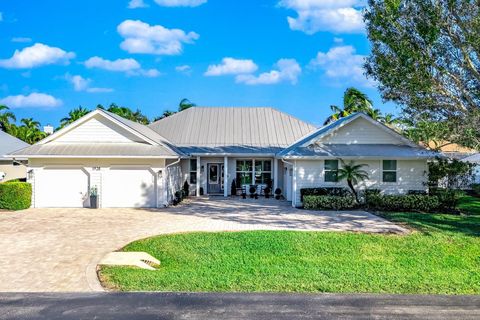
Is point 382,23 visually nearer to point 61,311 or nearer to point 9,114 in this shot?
point 61,311

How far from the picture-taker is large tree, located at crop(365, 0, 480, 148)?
14.9 m

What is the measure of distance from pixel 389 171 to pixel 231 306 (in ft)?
52.6

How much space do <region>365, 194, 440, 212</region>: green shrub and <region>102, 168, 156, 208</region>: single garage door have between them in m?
11.8

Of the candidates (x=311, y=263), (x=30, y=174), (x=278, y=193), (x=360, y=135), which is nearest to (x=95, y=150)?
(x=30, y=174)

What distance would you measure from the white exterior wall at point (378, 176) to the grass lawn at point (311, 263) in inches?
241

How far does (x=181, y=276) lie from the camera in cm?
→ 912

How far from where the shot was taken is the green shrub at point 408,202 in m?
19.1

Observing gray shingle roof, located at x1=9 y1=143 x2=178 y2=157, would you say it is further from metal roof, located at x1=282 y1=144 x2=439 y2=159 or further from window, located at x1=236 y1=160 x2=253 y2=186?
window, located at x1=236 y1=160 x2=253 y2=186

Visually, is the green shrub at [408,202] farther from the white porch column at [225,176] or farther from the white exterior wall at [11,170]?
the white exterior wall at [11,170]

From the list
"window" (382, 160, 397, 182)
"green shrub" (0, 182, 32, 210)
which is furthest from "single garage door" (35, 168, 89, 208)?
"window" (382, 160, 397, 182)

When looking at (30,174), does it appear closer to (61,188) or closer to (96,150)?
(61,188)

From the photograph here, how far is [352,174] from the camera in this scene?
64.3 ft

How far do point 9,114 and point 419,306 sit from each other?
157ft

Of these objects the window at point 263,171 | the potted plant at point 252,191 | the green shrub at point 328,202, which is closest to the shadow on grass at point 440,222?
the green shrub at point 328,202
